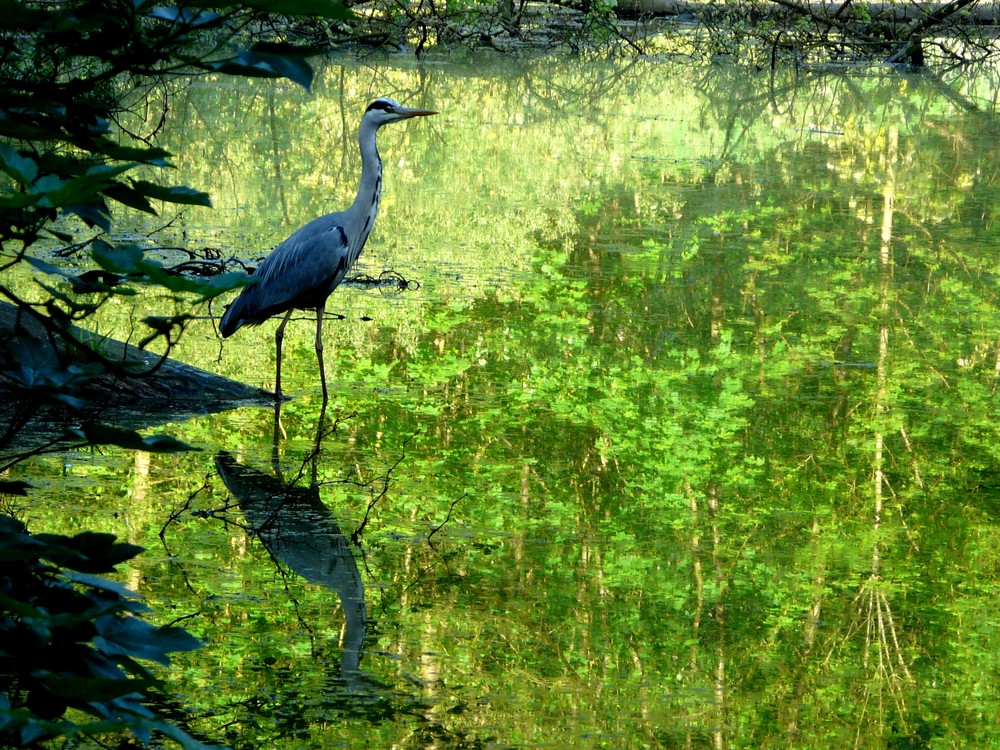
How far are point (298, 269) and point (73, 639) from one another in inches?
160

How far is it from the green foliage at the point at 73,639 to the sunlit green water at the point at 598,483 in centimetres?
140

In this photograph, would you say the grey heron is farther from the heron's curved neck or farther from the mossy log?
the mossy log

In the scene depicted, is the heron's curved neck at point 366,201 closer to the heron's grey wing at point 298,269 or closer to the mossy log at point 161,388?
the heron's grey wing at point 298,269

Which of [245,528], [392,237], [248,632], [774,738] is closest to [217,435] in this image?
[245,528]

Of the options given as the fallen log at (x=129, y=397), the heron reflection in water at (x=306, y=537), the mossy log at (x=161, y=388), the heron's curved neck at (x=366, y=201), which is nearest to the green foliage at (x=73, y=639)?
the heron reflection in water at (x=306, y=537)

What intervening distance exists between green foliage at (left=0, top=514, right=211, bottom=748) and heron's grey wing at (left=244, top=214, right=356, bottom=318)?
12.9 feet

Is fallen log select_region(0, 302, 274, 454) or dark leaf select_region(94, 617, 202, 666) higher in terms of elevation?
fallen log select_region(0, 302, 274, 454)

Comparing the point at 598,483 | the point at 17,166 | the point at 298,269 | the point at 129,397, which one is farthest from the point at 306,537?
the point at 17,166

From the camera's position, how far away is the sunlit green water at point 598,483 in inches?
126

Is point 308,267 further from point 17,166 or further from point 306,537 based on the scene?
point 17,166

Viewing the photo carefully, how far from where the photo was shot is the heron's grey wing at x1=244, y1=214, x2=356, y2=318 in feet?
17.9

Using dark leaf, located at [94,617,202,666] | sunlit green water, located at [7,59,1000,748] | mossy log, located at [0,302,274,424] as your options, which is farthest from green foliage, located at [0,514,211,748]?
mossy log, located at [0,302,274,424]

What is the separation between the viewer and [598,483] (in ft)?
15.6

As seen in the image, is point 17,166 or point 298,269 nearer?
point 17,166
